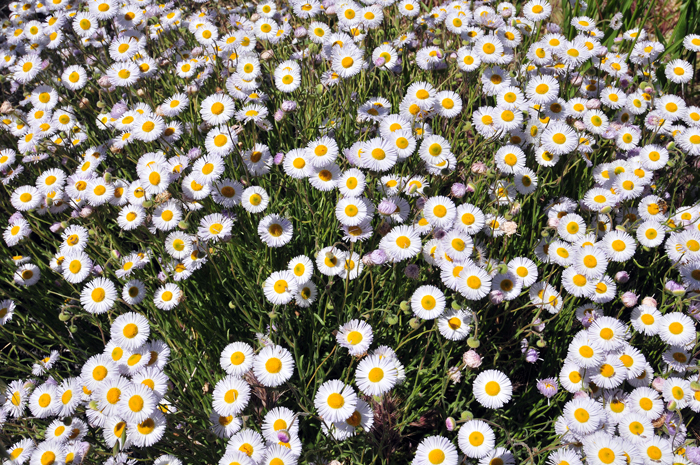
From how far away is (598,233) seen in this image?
2.73 metres

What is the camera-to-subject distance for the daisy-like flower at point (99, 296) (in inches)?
95.7

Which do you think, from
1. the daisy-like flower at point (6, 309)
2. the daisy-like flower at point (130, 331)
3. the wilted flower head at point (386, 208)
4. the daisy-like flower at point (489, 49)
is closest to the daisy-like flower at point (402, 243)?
Result: the wilted flower head at point (386, 208)

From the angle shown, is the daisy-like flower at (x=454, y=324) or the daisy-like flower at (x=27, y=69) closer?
the daisy-like flower at (x=454, y=324)

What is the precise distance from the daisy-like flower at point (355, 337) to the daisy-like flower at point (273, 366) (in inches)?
10.7

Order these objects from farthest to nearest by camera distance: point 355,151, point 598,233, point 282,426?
point 598,233 < point 355,151 < point 282,426

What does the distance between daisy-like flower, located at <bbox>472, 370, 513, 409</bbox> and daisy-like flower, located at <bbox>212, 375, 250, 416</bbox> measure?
106cm

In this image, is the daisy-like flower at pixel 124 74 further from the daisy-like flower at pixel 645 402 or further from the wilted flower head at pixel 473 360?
the daisy-like flower at pixel 645 402

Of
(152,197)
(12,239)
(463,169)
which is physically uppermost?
(152,197)

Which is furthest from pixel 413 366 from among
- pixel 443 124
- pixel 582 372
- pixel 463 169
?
pixel 443 124

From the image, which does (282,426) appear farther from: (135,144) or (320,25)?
(320,25)

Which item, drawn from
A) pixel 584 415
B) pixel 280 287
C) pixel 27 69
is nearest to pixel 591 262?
pixel 584 415

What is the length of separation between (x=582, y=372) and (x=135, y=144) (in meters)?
3.47

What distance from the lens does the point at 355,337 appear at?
2143 mm

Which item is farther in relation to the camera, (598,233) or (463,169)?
(463,169)
